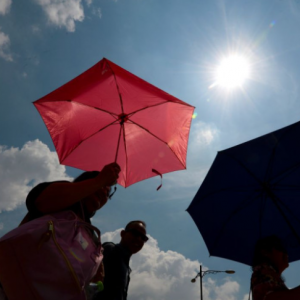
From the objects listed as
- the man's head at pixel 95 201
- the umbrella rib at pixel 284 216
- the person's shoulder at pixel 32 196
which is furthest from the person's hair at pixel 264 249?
the person's shoulder at pixel 32 196

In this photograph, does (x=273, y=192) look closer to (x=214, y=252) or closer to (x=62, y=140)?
(x=214, y=252)

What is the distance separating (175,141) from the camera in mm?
4527

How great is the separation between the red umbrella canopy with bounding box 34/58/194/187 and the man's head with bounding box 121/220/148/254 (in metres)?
0.73

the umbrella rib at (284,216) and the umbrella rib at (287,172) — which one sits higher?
the umbrella rib at (287,172)

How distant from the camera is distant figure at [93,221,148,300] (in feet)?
9.91

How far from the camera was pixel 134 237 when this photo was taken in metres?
3.85

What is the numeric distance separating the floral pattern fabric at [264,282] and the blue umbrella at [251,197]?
1736mm

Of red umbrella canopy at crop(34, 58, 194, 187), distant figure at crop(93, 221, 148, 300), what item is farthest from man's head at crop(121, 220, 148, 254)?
red umbrella canopy at crop(34, 58, 194, 187)

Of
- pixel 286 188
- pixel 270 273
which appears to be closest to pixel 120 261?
pixel 270 273

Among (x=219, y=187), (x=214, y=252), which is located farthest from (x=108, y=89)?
(x=214, y=252)

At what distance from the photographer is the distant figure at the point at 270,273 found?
240 cm

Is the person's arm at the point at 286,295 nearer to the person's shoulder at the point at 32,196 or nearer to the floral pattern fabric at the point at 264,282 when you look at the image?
the floral pattern fabric at the point at 264,282

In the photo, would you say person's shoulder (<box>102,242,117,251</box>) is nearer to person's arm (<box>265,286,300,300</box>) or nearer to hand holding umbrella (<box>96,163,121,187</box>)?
hand holding umbrella (<box>96,163,121,187</box>)

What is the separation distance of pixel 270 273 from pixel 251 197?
6.45 feet
